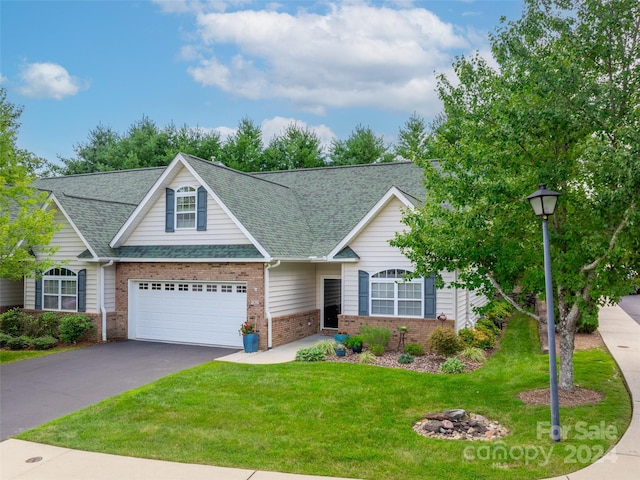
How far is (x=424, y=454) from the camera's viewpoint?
677 centimetres

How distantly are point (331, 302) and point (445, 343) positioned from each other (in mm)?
6671

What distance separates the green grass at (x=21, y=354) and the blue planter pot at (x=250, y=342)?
6.00m

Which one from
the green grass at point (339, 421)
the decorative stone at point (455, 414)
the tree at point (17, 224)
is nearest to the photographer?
the green grass at point (339, 421)

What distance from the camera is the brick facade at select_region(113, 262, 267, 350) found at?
1510 cm

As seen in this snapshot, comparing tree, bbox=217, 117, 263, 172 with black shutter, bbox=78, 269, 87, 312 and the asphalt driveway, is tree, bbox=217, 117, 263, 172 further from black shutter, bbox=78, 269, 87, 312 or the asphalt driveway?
the asphalt driveway

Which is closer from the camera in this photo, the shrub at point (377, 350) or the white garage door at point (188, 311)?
the shrub at point (377, 350)

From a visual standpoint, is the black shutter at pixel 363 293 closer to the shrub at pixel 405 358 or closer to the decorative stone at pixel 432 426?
the shrub at pixel 405 358

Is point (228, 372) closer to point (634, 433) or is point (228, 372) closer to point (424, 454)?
point (424, 454)

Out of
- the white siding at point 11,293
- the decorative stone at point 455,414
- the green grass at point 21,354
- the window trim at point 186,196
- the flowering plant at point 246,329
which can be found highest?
the window trim at point 186,196

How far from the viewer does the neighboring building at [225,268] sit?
15.3 metres

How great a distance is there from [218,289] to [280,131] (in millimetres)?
29909

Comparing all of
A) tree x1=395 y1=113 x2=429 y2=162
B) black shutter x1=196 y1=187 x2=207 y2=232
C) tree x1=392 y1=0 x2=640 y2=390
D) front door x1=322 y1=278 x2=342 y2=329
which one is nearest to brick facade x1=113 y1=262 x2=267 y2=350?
black shutter x1=196 y1=187 x2=207 y2=232

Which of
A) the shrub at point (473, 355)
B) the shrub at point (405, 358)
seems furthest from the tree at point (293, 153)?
the shrub at point (473, 355)

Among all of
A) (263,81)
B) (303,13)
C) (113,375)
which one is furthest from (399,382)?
(263,81)
